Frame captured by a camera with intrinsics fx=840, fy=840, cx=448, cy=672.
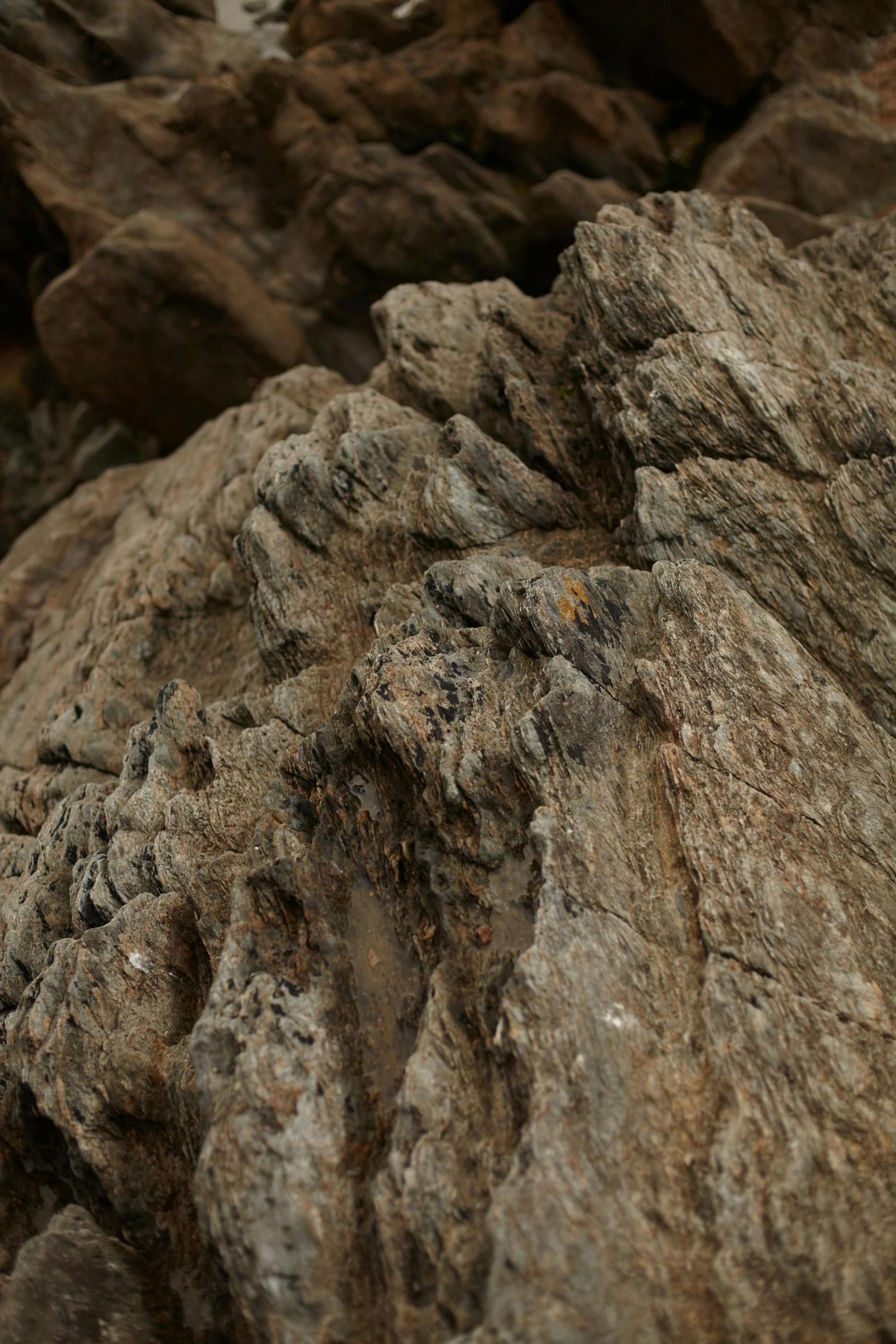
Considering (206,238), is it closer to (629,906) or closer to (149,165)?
(149,165)

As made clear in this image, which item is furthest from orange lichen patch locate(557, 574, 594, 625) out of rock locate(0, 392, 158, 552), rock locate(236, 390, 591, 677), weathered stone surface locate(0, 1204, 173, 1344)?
rock locate(0, 392, 158, 552)

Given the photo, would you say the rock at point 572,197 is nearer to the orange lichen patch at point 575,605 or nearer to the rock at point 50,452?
the rock at point 50,452

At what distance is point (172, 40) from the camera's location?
4047 cm

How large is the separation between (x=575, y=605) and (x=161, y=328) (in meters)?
27.7

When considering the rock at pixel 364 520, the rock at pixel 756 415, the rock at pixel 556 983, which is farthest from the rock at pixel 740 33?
the rock at pixel 556 983

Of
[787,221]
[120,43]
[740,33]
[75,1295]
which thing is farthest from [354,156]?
[75,1295]

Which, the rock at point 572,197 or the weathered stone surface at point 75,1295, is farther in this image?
the rock at point 572,197

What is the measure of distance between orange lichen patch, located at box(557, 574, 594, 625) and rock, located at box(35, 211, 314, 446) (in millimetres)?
25947

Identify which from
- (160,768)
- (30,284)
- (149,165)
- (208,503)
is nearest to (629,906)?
(160,768)

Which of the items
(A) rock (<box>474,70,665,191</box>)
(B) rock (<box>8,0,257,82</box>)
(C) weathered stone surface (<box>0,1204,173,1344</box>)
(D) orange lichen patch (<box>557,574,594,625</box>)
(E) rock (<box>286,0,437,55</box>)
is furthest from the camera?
(E) rock (<box>286,0,437,55</box>)

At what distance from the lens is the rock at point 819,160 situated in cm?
3297

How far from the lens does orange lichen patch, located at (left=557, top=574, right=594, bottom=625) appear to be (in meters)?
14.1

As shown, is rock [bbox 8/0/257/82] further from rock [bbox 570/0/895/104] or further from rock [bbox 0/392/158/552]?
rock [bbox 570/0/895/104]

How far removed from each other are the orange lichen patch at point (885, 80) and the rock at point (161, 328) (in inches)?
1026
